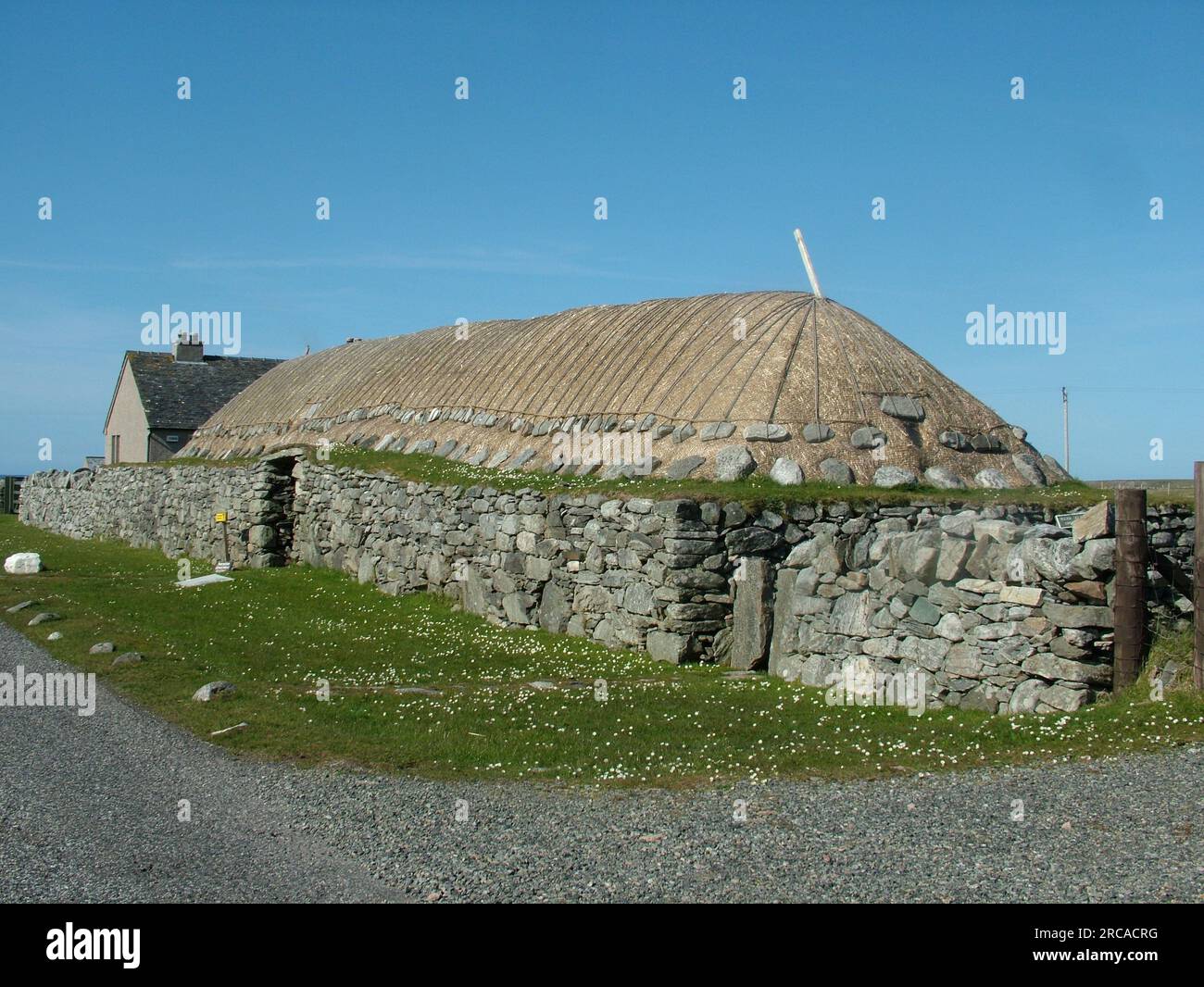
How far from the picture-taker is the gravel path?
6.94m

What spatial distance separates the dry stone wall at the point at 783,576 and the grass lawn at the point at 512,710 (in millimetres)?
575

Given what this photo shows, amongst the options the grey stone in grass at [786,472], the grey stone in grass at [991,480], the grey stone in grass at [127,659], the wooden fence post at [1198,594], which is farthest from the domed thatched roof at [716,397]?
the grey stone in grass at [127,659]

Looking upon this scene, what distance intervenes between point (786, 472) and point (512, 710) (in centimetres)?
770

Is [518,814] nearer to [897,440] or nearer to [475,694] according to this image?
[475,694]

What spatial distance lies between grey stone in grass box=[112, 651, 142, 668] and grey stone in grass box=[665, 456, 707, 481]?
8784 millimetres

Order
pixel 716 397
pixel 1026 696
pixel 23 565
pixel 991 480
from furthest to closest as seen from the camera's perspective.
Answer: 1. pixel 23 565
2. pixel 716 397
3. pixel 991 480
4. pixel 1026 696

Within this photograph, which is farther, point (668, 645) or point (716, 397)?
point (716, 397)

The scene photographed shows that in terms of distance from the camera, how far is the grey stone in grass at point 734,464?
62.2 feet

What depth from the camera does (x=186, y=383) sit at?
5675 cm

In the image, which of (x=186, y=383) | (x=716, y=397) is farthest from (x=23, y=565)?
(x=186, y=383)

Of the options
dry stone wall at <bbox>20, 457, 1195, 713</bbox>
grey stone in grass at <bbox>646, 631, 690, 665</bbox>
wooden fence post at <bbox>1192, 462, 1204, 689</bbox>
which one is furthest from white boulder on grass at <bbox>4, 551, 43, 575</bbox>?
wooden fence post at <bbox>1192, 462, 1204, 689</bbox>

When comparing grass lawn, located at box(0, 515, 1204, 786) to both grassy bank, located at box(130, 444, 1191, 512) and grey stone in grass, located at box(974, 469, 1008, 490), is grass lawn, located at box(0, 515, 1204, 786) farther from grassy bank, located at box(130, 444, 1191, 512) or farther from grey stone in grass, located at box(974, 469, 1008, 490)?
grey stone in grass, located at box(974, 469, 1008, 490)

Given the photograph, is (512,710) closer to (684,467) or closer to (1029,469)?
(684,467)
